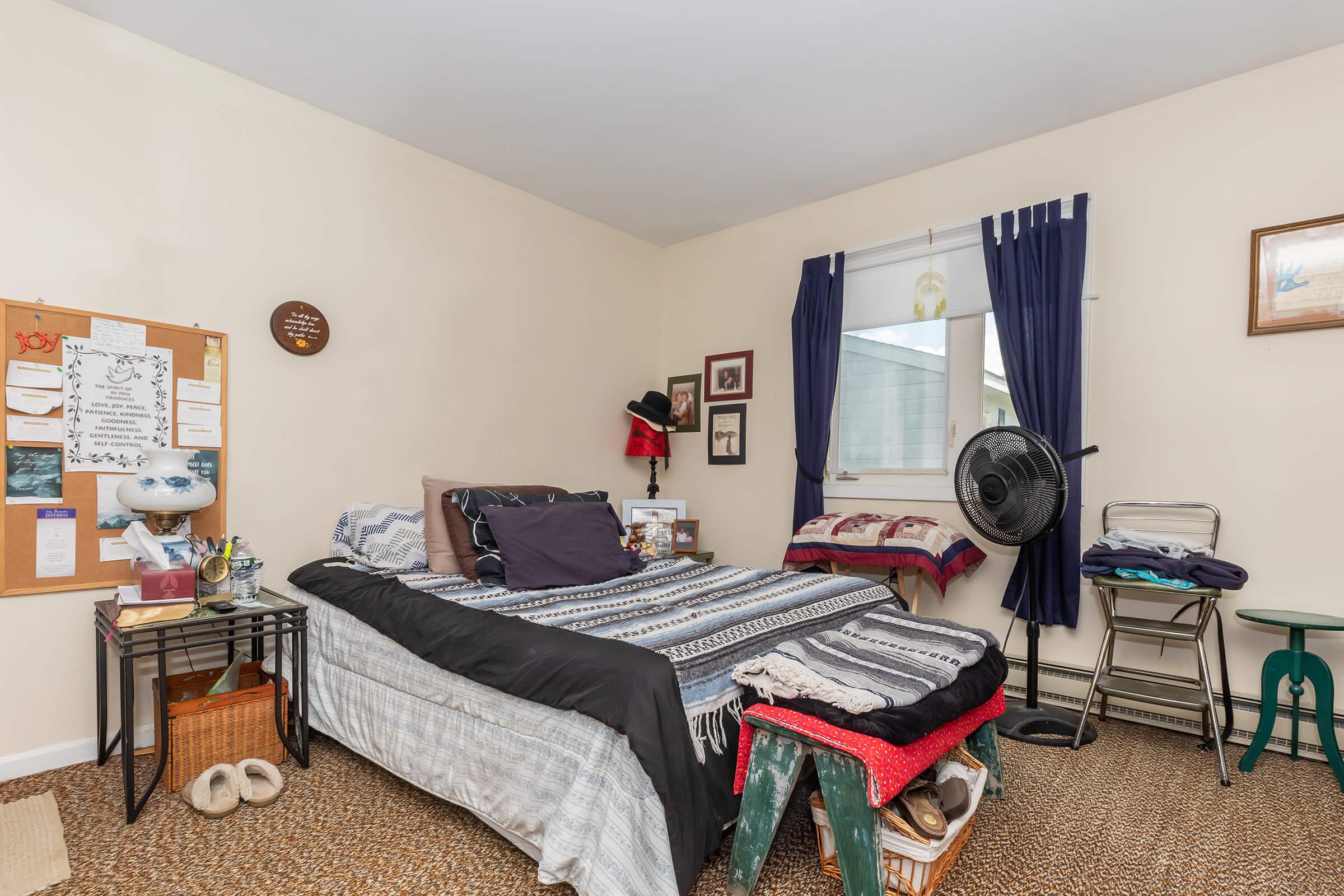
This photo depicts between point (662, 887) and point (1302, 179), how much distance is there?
3.33m

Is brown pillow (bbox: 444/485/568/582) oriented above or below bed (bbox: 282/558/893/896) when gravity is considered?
above

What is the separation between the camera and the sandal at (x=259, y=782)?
210 centimetres

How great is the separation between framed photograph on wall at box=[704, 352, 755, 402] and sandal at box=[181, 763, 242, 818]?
3.09 metres

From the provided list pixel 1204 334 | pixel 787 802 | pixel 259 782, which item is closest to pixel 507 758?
pixel 787 802

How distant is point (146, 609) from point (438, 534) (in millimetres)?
963

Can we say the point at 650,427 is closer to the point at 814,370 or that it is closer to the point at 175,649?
the point at 814,370

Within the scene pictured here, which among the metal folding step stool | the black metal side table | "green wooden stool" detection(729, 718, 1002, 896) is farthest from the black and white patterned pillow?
the metal folding step stool

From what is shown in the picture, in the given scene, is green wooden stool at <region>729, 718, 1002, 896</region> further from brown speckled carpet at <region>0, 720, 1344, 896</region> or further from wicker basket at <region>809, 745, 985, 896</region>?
brown speckled carpet at <region>0, 720, 1344, 896</region>

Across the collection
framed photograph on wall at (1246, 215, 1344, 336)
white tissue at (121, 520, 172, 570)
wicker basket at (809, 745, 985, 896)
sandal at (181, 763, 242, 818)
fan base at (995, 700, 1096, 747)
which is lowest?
fan base at (995, 700, 1096, 747)

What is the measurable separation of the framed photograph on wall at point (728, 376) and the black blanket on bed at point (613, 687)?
101 inches

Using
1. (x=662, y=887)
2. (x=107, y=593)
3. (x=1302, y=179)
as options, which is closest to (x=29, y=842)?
(x=107, y=593)

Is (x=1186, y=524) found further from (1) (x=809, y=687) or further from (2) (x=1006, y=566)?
(1) (x=809, y=687)

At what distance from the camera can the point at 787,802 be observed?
5.19ft

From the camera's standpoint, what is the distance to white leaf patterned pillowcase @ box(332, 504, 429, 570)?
→ 2773 millimetres
